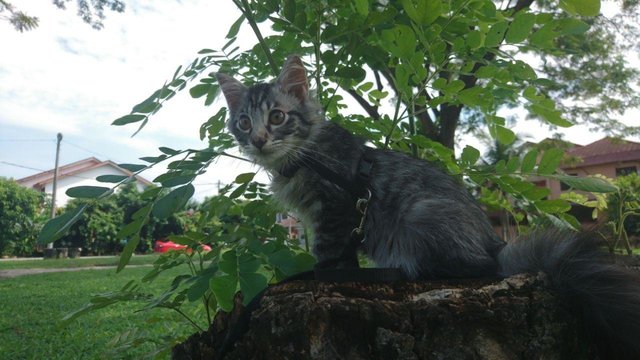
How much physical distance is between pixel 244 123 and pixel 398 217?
1.02 meters

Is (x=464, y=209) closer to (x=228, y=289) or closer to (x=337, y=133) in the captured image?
(x=337, y=133)

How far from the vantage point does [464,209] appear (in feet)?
6.84

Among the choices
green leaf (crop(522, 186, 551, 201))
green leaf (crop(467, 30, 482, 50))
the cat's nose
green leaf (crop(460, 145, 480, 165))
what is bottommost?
green leaf (crop(522, 186, 551, 201))

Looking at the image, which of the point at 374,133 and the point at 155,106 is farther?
the point at 374,133

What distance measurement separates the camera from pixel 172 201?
5.20ft

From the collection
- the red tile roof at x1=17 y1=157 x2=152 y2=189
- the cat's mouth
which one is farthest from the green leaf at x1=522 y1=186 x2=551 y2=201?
the red tile roof at x1=17 y1=157 x2=152 y2=189

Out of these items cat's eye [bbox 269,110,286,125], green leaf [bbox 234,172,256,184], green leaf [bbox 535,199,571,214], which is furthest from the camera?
cat's eye [bbox 269,110,286,125]

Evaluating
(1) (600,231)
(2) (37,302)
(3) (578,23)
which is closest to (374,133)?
(3) (578,23)

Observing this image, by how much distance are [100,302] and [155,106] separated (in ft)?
3.20

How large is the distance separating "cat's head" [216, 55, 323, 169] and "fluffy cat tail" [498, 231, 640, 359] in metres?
1.28

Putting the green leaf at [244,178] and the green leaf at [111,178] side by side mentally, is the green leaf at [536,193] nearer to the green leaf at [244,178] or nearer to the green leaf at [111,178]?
the green leaf at [244,178]

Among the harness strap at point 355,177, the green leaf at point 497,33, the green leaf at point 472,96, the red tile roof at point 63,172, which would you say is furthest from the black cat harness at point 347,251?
the red tile roof at point 63,172

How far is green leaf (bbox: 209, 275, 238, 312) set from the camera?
1.38 metres

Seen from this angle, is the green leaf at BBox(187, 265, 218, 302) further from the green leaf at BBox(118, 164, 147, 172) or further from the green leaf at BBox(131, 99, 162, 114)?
the green leaf at BBox(131, 99, 162, 114)
